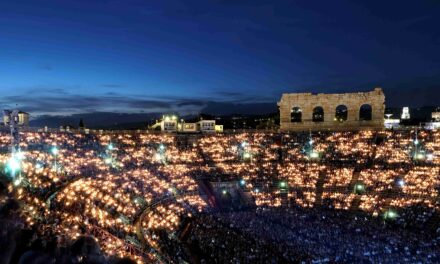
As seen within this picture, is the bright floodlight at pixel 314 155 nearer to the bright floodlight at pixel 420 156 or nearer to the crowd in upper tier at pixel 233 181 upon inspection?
the crowd in upper tier at pixel 233 181

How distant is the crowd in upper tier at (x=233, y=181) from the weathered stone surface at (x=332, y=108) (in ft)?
12.9

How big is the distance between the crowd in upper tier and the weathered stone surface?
12.9 feet

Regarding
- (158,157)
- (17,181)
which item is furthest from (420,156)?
(17,181)

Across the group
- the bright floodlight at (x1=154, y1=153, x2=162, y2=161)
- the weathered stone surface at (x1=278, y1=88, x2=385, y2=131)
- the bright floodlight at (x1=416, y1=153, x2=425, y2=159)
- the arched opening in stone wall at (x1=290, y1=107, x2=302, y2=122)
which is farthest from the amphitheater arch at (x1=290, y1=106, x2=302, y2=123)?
the bright floodlight at (x1=154, y1=153, x2=162, y2=161)

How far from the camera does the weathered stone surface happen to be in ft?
219

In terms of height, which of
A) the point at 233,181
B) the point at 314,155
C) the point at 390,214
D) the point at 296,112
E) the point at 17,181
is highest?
the point at 296,112

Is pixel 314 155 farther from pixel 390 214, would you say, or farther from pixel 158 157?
pixel 158 157

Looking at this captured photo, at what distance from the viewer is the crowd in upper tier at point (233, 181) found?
103ft

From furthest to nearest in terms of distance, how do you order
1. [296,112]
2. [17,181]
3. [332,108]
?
[296,112]
[332,108]
[17,181]

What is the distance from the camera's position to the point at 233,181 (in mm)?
54625

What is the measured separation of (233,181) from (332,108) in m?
22.0

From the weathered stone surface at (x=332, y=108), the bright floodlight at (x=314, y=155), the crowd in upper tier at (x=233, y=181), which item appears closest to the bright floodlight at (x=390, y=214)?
the crowd in upper tier at (x=233, y=181)

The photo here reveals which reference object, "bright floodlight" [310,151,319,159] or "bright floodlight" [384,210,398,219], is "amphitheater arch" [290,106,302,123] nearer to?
"bright floodlight" [310,151,319,159]

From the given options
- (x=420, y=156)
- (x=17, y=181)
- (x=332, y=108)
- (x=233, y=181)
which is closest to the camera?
(x=17, y=181)
